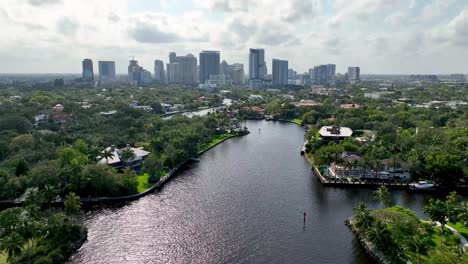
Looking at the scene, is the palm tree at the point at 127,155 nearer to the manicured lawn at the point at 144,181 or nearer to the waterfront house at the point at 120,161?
the waterfront house at the point at 120,161

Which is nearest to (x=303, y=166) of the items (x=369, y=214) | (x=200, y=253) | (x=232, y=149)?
Result: (x=232, y=149)

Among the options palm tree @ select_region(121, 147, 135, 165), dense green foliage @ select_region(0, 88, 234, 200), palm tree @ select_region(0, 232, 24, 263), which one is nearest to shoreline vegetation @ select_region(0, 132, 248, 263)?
palm tree @ select_region(0, 232, 24, 263)

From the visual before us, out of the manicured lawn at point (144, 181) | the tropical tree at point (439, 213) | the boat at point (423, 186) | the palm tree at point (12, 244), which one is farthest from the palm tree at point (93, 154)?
the boat at point (423, 186)

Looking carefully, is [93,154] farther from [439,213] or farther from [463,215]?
[463,215]

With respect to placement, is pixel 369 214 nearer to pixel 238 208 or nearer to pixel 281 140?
pixel 238 208

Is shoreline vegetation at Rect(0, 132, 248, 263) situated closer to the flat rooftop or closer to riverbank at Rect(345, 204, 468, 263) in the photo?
riverbank at Rect(345, 204, 468, 263)

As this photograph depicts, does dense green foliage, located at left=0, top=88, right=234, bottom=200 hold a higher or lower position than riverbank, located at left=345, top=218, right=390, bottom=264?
higher
